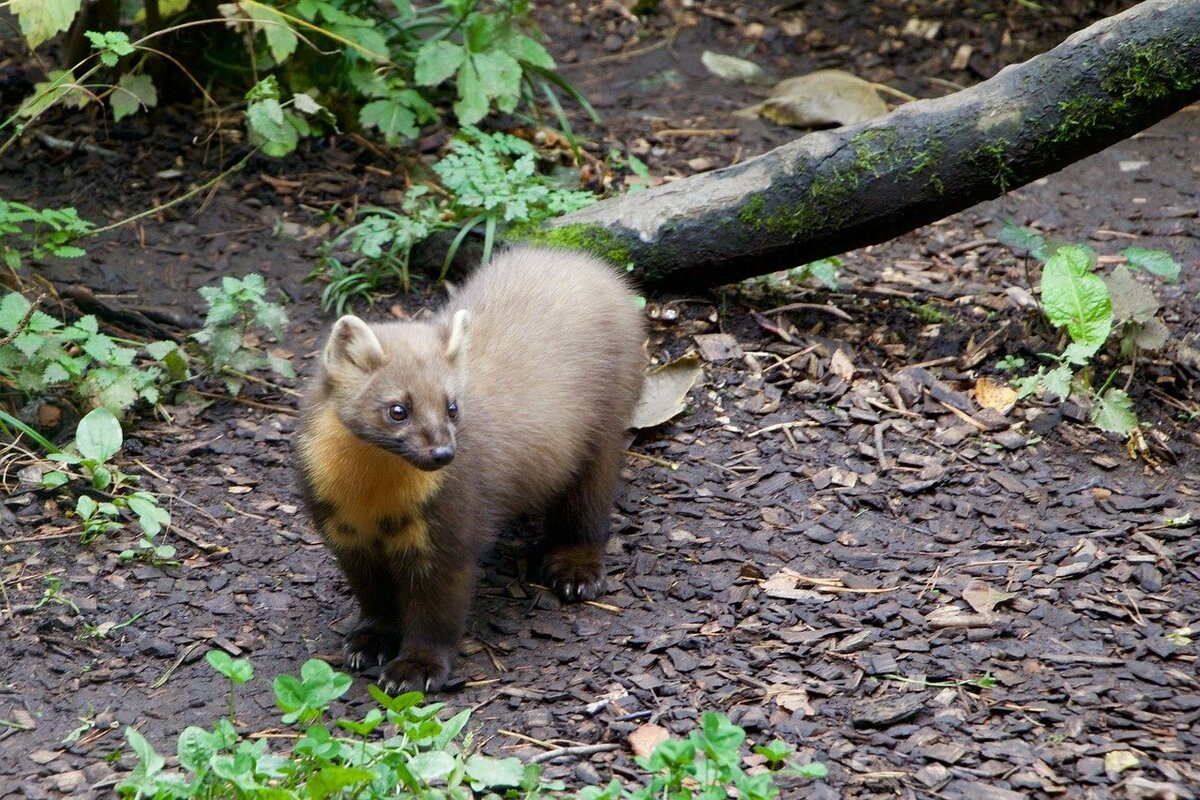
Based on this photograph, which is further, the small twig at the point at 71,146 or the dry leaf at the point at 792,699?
the small twig at the point at 71,146

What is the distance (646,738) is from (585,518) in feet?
5.80

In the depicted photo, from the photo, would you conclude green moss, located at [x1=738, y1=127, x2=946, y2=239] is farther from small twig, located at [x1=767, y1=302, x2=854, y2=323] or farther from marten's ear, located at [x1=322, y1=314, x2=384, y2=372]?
marten's ear, located at [x1=322, y1=314, x2=384, y2=372]

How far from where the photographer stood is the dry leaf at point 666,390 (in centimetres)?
789

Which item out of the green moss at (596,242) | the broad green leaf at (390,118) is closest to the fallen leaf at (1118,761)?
the green moss at (596,242)

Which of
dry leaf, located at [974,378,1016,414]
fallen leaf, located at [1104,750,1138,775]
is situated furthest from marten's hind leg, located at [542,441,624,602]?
fallen leaf, located at [1104,750,1138,775]

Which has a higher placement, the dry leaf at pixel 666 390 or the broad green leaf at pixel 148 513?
the broad green leaf at pixel 148 513

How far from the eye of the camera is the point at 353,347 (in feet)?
19.1

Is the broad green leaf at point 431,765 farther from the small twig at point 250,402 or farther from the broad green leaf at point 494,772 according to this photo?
the small twig at point 250,402

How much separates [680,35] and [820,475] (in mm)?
6795

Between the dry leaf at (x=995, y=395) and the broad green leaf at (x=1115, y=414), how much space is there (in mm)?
499

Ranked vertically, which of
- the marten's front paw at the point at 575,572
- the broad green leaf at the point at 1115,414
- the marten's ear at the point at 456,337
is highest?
the marten's ear at the point at 456,337

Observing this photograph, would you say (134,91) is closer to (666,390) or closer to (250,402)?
(250,402)

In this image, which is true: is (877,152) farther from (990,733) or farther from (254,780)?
(254,780)

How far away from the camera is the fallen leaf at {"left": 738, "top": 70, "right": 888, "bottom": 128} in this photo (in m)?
11.3
